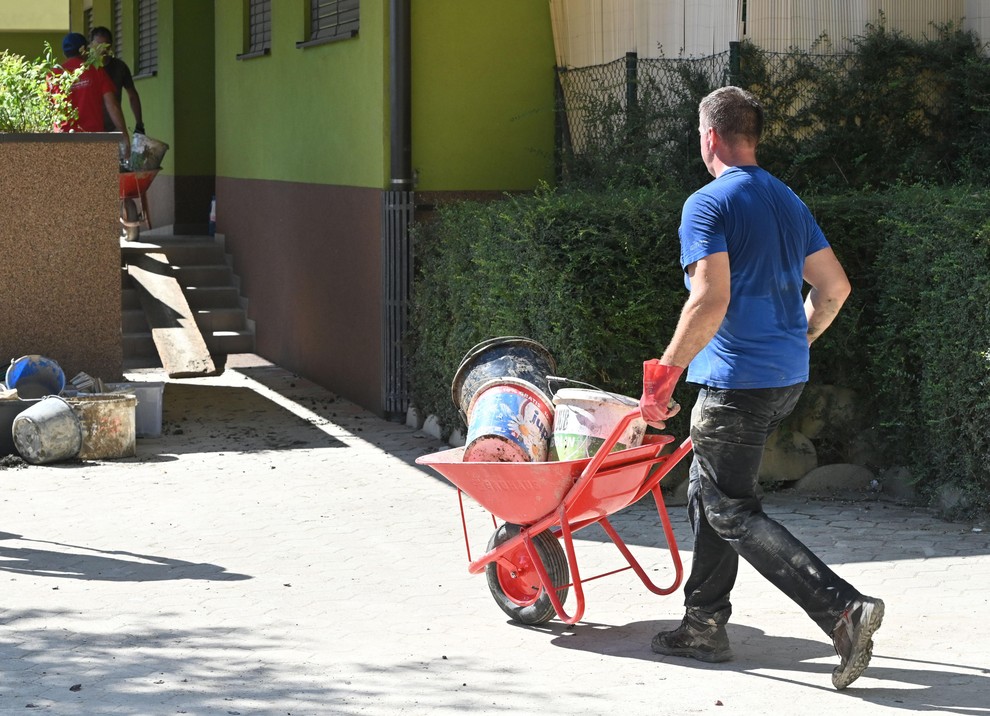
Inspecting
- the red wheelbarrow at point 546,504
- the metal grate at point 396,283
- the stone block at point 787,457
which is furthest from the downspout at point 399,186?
the red wheelbarrow at point 546,504

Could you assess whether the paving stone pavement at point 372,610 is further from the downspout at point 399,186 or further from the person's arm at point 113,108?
the person's arm at point 113,108

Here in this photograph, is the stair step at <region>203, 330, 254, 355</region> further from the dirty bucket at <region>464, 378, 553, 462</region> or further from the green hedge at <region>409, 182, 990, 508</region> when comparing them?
the dirty bucket at <region>464, 378, 553, 462</region>

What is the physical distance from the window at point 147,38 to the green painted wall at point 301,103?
278cm

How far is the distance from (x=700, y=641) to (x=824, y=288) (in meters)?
1.41

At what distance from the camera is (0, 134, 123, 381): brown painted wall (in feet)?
34.1

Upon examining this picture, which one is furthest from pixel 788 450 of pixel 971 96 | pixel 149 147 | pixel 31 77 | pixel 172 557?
pixel 149 147

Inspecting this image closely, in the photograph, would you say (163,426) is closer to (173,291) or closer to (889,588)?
(173,291)

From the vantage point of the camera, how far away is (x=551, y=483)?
5.44 meters

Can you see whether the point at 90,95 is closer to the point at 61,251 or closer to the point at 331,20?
the point at 331,20

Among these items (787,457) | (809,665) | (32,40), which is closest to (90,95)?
(787,457)

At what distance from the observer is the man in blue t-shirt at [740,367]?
196 inches

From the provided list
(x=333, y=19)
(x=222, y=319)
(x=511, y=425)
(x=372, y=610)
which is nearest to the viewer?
(x=511, y=425)

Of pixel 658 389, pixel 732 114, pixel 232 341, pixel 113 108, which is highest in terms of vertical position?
pixel 113 108

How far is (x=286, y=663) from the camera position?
5430 mm
